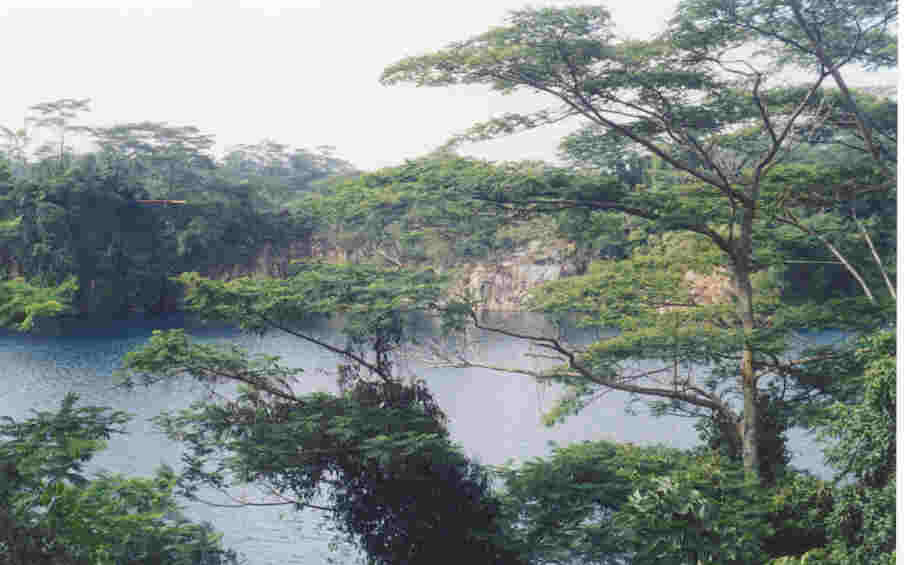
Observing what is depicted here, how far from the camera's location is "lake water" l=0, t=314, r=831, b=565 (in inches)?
354

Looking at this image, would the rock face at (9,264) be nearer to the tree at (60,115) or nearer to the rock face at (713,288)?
the tree at (60,115)

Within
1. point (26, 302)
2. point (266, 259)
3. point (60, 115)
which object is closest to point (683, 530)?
point (26, 302)

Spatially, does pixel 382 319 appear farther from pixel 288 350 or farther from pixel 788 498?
pixel 288 350

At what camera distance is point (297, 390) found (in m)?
13.6

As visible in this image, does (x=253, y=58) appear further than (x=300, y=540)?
Yes

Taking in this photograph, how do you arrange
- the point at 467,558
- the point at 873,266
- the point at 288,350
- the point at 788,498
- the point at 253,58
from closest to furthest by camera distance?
the point at 788,498, the point at 467,558, the point at 873,266, the point at 288,350, the point at 253,58

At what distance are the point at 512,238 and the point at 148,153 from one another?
19.7 m

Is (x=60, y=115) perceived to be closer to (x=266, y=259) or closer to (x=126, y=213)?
(x=126, y=213)

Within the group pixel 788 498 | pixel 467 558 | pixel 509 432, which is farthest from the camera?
pixel 509 432

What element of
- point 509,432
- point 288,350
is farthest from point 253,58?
point 509,432

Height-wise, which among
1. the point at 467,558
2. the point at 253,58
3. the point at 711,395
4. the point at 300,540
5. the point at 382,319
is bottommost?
the point at 300,540

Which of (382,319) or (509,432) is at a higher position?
(382,319)

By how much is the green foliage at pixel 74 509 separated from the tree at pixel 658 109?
3.49 metres

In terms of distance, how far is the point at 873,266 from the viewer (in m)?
9.27
